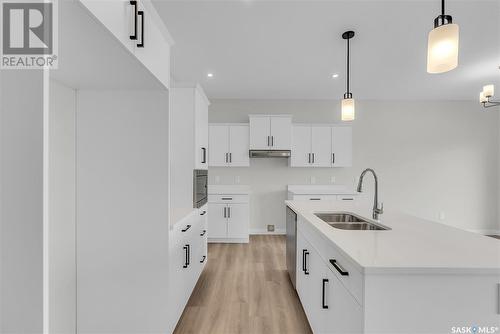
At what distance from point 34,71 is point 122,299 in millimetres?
1503

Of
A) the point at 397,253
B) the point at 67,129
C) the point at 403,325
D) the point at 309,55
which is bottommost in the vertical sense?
the point at 403,325

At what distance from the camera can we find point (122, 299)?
1631 millimetres

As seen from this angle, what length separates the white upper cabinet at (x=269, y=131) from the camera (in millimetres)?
4602

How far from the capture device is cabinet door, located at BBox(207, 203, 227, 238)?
4352 mm

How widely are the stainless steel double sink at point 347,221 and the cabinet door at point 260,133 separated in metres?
2.50

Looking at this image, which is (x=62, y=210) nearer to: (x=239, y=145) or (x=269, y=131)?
(x=239, y=145)

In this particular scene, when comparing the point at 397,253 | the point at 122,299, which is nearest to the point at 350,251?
the point at 397,253

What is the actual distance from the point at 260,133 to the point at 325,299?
3.45 metres

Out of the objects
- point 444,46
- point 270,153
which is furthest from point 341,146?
point 444,46

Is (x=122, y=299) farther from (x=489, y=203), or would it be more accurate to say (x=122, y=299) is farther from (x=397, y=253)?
(x=489, y=203)

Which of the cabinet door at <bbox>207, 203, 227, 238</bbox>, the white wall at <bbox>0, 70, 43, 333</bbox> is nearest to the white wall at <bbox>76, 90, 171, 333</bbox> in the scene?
the white wall at <bbox>0, 70, 43, 333</bbox>

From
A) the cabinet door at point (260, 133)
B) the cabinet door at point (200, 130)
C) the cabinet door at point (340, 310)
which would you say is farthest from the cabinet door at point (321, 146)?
the cabinet door at point (340, 310)

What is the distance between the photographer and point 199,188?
9.03 feet

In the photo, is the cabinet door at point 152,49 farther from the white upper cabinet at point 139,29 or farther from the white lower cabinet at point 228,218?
the white lower cabinet at point 228,218
